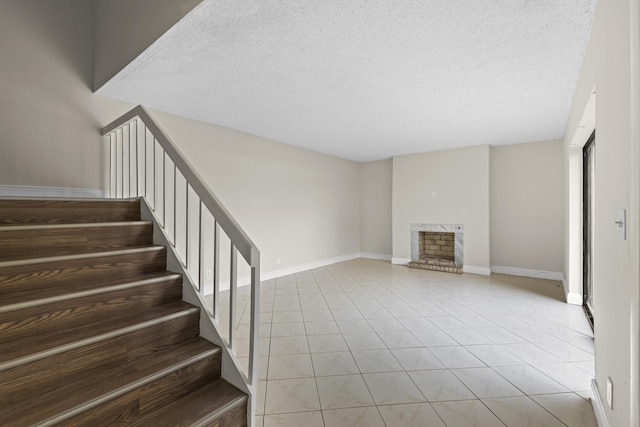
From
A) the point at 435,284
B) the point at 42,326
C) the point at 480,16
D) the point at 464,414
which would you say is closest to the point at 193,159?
the point at 42,326

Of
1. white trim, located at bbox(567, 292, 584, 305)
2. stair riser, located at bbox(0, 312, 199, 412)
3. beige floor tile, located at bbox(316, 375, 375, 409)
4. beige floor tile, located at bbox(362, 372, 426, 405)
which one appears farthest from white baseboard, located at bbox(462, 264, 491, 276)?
stair riser, located at bbox(0, 312, 199, 412)

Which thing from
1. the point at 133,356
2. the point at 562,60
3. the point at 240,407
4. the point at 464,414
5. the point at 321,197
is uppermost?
the point at 562,60

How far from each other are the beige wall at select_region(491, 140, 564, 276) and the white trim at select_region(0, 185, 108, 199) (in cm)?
652

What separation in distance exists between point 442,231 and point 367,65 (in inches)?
175

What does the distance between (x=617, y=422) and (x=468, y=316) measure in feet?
6.79

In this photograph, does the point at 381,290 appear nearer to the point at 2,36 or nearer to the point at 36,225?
the point at 36,225

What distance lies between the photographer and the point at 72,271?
173 centimetres

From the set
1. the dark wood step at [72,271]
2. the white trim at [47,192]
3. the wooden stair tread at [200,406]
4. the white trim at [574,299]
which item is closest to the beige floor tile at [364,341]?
the wooden stair tread at [200,406]

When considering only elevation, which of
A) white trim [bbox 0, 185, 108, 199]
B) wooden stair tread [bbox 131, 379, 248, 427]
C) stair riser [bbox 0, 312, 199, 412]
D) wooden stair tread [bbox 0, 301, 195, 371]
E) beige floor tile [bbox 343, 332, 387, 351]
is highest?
white trim [bbox 0, 185, 108, 199]

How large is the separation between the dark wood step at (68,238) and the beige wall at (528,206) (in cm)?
598

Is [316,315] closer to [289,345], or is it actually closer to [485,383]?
[289,345]

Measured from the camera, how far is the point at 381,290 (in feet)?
14.5

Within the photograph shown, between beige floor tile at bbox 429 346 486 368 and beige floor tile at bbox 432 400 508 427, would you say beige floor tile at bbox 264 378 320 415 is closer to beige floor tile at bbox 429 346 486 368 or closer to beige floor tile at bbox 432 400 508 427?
beige floor tile at bbox 432 400 508 427

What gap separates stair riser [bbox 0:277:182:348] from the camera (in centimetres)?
139
